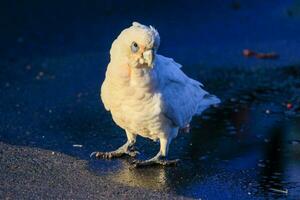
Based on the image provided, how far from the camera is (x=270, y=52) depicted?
1119cm

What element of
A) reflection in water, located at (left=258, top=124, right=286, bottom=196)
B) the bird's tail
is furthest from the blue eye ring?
reflection in water, located at (left=258, top=124, right=286, bottom=196)

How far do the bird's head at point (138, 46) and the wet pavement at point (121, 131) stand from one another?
0.89 metres

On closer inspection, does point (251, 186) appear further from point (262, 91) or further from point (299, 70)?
point (299, 70)

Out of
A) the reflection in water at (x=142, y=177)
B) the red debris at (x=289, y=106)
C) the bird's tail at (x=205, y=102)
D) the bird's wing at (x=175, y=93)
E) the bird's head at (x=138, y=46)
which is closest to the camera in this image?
the bird's head at (x=138, y=46)

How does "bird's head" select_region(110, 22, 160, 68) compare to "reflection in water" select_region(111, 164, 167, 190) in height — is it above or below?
above

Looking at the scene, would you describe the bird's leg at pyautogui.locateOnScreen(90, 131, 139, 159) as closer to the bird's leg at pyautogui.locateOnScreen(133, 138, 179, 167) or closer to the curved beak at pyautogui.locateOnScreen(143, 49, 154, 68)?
the bird's leg at pyautogui.locateOnScreen(133, 138, 179, 167)

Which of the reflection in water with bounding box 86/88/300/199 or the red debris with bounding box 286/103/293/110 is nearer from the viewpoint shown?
the reflection in water with bounding box 86/88/300/199

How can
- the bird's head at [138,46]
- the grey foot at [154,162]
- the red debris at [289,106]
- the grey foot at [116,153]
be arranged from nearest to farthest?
1. the bird's head at [138,46]
2. the grey foot at [154,162]
3. the grey foot at [116,153]
4. the red debris at [289,106]

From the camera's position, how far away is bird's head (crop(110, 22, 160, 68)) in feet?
21.1

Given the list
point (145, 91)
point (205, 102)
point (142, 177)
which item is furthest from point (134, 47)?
point (205, 102)

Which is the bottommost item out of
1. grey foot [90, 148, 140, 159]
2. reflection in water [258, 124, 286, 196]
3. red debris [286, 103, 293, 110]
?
grey foot [90, 148, 140, 159]

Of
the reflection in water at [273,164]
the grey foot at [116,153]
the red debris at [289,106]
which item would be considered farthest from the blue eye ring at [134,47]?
the red debris at [289,106]

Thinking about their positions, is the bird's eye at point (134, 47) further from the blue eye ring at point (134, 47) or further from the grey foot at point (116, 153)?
the grey foot at point (116, 153)

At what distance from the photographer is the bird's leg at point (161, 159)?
7.01 metres
